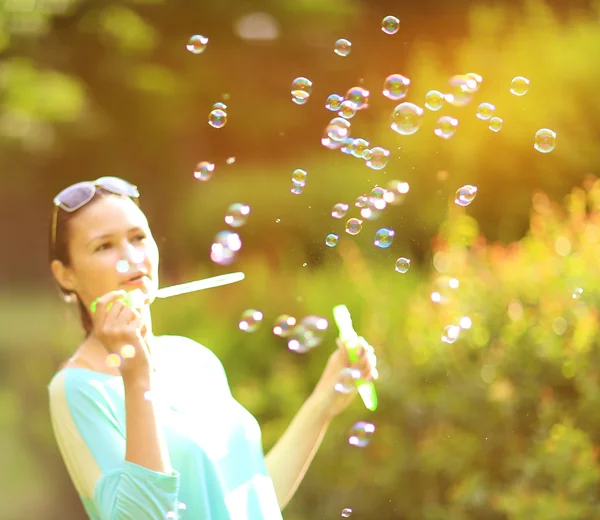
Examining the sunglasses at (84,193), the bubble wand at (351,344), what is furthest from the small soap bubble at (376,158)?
the sunglasses at (84,193)

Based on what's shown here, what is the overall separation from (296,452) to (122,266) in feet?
1.82

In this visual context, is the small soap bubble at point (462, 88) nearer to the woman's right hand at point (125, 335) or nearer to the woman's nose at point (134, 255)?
the woman's nose at point (134, 255)

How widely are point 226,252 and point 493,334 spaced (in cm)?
160

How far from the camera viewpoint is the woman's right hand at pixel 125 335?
1.66 m

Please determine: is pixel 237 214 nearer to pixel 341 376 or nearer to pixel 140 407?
pixel 341 376

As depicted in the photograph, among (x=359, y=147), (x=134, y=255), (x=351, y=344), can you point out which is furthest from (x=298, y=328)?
(x=134, y=255)

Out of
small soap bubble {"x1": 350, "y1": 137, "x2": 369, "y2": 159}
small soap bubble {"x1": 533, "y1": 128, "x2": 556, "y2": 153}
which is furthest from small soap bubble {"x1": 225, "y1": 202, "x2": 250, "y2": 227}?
small soap bubble {"x1": 533, "y1": 128, "x2": 556, "y2": 153}

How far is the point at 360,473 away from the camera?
386 cm

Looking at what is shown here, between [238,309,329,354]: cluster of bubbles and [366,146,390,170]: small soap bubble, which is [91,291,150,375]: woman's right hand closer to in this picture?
[238,309,329,354]: cluster of bubbles

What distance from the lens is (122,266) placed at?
187 centimetres

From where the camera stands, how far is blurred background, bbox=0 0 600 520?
377 centimetres

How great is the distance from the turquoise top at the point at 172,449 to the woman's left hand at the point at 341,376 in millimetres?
184

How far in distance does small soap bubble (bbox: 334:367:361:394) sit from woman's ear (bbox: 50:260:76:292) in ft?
1.89

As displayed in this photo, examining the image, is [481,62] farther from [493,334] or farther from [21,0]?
[21,0]
